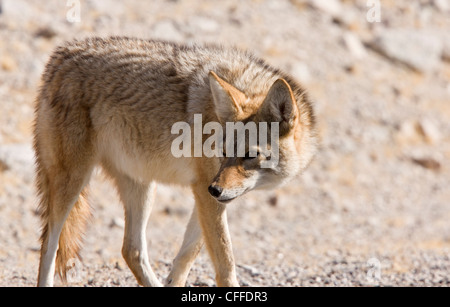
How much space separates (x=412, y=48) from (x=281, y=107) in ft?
38.8

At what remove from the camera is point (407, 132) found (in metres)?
15.4

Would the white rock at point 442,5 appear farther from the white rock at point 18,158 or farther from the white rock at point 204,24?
the white rock at point 18,158

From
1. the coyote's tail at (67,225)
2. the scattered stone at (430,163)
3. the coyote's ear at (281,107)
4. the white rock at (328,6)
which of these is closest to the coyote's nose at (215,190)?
the coyote's ear at (281,107)

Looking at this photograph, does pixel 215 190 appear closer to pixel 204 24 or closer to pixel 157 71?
pixel 157 71

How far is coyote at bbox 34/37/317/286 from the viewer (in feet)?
21.6

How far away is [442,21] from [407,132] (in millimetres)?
4803

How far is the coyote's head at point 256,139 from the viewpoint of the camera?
611 cm

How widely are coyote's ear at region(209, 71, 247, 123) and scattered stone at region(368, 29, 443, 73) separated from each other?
11.4 m

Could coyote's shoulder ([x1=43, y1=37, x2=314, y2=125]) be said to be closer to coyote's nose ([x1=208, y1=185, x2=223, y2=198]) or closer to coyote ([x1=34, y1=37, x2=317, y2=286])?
coyote ([x1=34, y1=37, x2=317, y2=286])

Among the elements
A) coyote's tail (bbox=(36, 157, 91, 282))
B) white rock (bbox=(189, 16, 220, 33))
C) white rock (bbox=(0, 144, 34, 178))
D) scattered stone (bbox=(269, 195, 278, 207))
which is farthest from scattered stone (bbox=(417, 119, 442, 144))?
coyote's tail (bbox=(36, 157, 91, 282))

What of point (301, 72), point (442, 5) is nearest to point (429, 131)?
point (301, 72)

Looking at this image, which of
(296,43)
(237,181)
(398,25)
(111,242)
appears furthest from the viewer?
(398,25)
